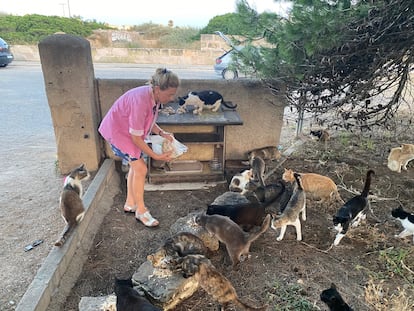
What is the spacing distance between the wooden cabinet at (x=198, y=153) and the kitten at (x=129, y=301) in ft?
9.21

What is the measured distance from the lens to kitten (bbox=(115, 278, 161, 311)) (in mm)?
2505

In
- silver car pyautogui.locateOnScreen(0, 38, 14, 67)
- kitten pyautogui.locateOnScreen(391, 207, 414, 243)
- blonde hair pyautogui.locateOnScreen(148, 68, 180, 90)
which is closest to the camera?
blonde hair pyautogui.locateOnScreen(148, 68, 180, 90)

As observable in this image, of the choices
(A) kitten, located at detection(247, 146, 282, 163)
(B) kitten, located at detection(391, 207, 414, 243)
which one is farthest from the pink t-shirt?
(B) kitten, located at detection(391, 207, 414, 243)

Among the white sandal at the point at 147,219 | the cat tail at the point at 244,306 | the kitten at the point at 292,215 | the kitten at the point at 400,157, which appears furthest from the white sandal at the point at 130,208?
the kitten at the point at 400,157

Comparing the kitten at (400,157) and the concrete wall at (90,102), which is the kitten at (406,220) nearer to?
the kitten at (400,157)

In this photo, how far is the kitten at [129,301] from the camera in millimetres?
2505

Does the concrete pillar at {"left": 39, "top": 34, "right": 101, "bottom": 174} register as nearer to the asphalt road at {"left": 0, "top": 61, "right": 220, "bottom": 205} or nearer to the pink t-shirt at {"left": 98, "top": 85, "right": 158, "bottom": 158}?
the asphalt road at {"left": 0, "top": 61, "right": 220, "bottom": 205}

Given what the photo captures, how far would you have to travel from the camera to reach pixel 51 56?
4797 mm

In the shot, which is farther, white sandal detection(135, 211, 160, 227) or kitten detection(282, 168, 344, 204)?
kitten detection(282, 168, 344, 204)

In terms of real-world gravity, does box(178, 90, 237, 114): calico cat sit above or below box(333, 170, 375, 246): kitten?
above

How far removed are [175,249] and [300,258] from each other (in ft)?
4.84

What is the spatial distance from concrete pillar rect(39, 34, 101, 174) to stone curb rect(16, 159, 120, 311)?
57cm

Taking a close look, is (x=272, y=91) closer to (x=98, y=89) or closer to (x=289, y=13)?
(x=289, y=13)

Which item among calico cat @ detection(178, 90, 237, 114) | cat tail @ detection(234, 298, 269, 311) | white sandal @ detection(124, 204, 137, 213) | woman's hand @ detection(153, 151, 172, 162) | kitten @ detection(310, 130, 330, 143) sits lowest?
white sandal @ detection(124, 204, 137, 213)
